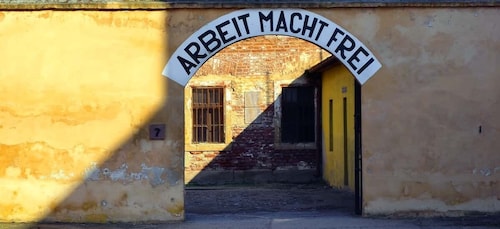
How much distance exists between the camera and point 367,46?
1107cm

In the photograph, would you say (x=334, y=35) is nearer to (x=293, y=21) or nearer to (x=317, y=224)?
(x=293, y=21)

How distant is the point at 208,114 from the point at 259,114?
5.11ft

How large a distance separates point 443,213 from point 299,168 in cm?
1069

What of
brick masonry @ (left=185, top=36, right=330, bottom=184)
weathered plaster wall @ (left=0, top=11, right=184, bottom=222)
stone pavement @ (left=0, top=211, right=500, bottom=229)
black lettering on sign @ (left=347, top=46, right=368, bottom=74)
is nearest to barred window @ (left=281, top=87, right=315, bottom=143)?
brick masonry @ (left=185, top=36, right=330, bottom=184)

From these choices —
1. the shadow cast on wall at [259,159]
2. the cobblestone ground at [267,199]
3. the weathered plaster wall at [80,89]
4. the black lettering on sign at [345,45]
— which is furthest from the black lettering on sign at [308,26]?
the shadow cast on wall at [259,159]

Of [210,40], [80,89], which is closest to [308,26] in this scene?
[210,40]

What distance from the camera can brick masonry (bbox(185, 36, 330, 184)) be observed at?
21438 millimetres

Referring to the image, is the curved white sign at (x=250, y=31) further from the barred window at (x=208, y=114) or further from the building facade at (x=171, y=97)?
the barred window at (x=208, y=114)

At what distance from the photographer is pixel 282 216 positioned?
11859 mm

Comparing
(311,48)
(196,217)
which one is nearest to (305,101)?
(311,48)

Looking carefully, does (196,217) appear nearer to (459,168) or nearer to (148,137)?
(148,137)

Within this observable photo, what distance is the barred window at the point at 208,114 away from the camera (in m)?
21.7

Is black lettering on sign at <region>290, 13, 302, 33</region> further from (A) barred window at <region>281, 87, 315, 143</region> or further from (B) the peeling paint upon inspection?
(A) barred window at <region>281, 87, 315, 143</region>

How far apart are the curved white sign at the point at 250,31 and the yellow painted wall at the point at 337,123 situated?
201 inches
